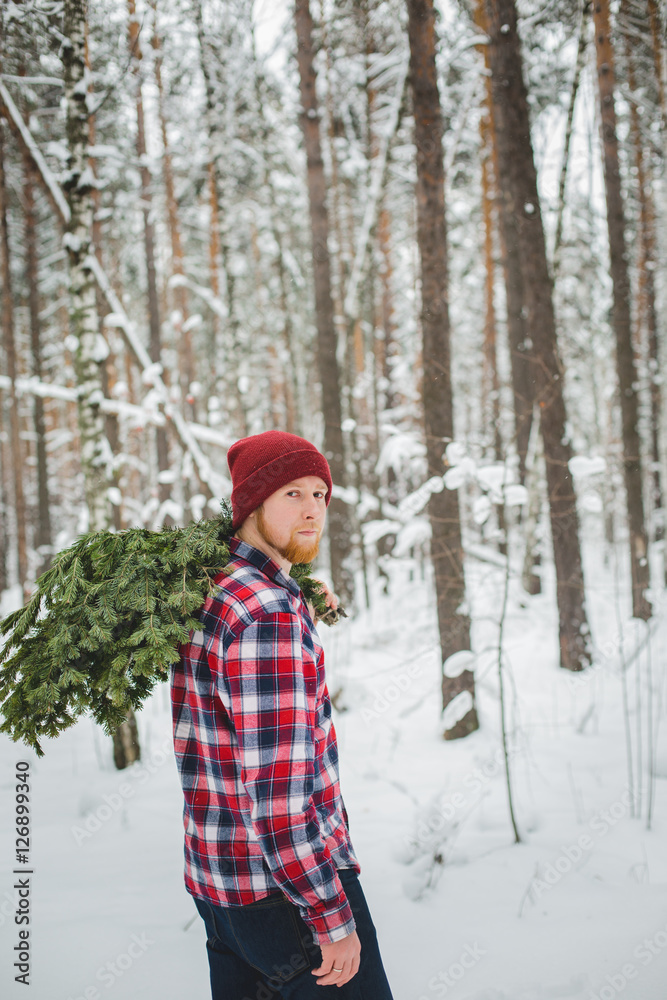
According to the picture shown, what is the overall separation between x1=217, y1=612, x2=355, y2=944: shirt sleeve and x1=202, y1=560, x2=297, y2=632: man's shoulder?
0.08ft

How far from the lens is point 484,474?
3.50 m

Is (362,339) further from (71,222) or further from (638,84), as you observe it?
(71,222)

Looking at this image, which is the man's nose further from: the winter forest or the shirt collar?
the winter forest

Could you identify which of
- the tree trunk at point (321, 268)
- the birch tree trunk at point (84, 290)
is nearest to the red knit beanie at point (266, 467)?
the birch tree trunk at point (84, 290)

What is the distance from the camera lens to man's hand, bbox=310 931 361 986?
4.29 ft

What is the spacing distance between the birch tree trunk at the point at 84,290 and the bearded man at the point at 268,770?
110 inches

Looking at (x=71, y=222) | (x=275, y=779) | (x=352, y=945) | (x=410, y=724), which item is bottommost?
(x=410, y=724)

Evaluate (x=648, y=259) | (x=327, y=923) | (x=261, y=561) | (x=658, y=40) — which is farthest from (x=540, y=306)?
(x=648, y=259)

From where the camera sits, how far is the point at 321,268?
8.11 metres

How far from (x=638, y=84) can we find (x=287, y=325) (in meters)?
8.03

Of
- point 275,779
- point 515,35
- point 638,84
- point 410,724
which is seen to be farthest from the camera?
point 638,84

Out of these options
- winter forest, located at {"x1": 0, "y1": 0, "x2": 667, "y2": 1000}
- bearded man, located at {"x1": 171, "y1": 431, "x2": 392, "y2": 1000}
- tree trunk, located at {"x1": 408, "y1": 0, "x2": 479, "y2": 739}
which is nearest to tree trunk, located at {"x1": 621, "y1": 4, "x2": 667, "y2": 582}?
winter forest, located at {"x1": 0, "y1": 0, "x2": 667, "y2": 1000}

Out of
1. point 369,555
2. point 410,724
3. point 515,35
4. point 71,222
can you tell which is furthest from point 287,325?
point 410,724

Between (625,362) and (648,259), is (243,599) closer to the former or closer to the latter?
(625,362)
